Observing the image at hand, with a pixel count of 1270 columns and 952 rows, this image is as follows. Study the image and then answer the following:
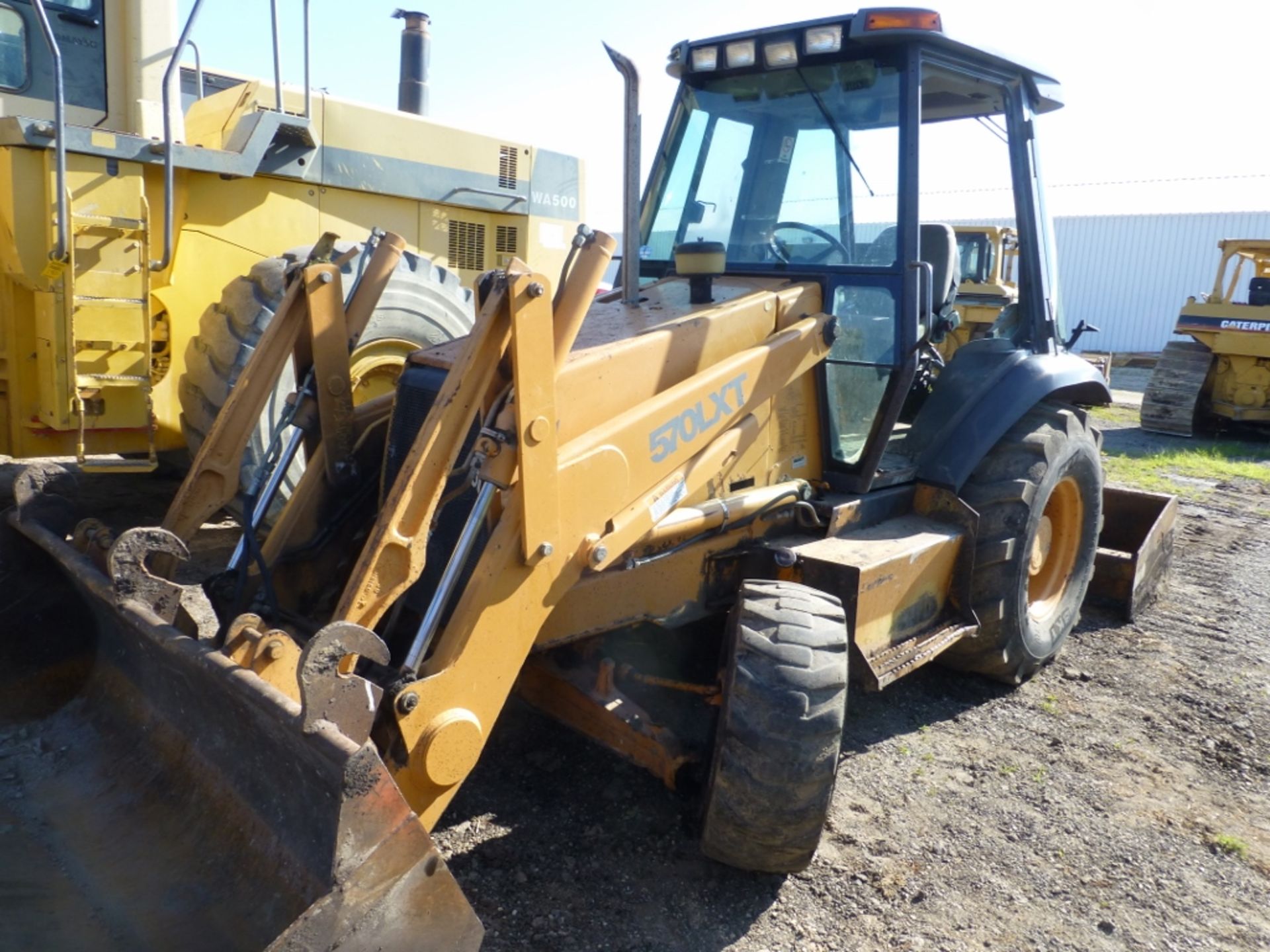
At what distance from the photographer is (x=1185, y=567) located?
22.2ft

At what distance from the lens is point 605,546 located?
2934 mm

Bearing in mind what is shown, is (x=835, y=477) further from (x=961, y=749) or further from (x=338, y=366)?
(x=338, y=366)

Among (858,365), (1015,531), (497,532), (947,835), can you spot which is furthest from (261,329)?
(947,835)

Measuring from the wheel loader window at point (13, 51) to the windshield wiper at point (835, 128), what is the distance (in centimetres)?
403

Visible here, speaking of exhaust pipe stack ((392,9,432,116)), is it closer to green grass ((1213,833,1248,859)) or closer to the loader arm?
the loader arm

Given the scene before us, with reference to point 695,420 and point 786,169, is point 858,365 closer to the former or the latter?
point 786,169

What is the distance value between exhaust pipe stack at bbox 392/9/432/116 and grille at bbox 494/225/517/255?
1.48 meters

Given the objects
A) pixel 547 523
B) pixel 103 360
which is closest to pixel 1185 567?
pixel 547 523

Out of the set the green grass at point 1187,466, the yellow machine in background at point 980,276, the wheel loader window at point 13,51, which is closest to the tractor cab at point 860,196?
the wheel loader window at point 13,51

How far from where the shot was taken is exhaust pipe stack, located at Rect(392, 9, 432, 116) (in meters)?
7.80

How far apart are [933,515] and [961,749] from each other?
93 centimetres

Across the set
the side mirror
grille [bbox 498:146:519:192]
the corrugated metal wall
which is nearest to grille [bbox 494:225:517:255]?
grille [bbox 498:146:519:192]

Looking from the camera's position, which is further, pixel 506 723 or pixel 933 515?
pixel 933 515

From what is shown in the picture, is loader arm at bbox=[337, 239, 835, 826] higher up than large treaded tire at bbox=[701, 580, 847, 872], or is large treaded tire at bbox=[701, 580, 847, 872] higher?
loader arm at bbox=[337, 239, 835, 826]
